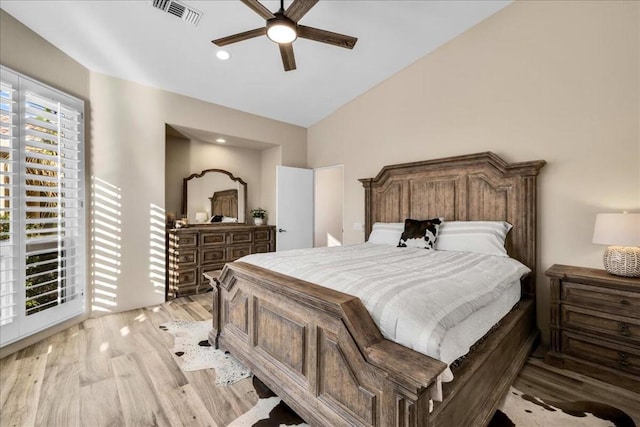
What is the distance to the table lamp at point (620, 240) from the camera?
6.61ft

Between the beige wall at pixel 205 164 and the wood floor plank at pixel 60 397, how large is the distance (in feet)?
8.62

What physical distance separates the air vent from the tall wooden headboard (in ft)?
8.79

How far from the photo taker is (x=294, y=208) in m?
4.94

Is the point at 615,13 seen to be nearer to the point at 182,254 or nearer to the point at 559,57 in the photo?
the point at 559,57

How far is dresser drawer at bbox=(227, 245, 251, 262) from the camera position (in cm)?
444

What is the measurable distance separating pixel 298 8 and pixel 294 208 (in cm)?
328

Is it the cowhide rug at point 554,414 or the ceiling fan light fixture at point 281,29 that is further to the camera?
the ceiling fan light fixture at point 281,29

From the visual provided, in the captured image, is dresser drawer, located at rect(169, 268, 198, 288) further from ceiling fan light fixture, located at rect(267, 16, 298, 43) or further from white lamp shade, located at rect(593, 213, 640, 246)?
white lamp shade, located at rect(593, 213, 640, 246)

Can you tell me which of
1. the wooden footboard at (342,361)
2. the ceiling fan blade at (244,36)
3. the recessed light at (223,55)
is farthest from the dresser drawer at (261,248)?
the ceiling fan blade at (244,36)

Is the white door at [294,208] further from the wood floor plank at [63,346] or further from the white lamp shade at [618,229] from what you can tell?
the white lamp shade at [618,229]

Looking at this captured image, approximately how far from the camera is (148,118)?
3.66m

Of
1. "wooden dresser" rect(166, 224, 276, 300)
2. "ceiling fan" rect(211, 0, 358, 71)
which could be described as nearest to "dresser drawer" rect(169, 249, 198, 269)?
"wooden dresser" rect(166, 224, 276, 300)

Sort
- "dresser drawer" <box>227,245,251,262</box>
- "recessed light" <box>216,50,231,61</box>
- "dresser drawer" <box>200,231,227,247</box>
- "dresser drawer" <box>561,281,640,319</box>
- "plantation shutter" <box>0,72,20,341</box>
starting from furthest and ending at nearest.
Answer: "dresser drawer" <box>227,245,251,262</box> < "dresser drawer" <box>200,231,227,247</box> < "recessed light" <box>216,50,231,61</box> < "plantation shutter" <box>0,72,20,341</box> < "dresser drawer" <box>561,281,640,319</box>

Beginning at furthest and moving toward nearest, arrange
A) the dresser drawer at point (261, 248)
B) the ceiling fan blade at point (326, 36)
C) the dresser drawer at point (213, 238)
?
the dresser drawer at point (261, 248) < the dresser drawer at point (213, 238) < the ceiling fan blade at point (326, 36)
